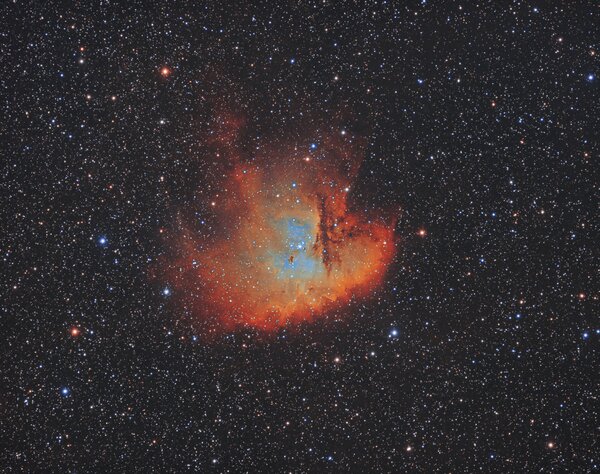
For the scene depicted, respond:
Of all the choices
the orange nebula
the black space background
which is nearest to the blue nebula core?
the orange nebula

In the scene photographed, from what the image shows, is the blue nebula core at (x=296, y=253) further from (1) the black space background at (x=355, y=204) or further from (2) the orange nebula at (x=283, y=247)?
(1) the black space background at (x=355, y=204)

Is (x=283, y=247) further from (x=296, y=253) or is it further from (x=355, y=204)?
(x=355, y=204)

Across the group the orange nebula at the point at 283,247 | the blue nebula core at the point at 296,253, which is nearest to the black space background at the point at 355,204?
the orange nebula at the point at 283,247

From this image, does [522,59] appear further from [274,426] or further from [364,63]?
[274,426]

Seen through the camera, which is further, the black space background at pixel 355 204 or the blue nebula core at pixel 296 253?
the blue nebula core at pixel 296 253

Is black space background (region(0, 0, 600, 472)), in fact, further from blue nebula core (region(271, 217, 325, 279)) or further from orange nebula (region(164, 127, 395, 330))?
blue nebula core (region(271, 217, 325, 279))

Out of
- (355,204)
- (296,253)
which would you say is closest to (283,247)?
(296,253)
